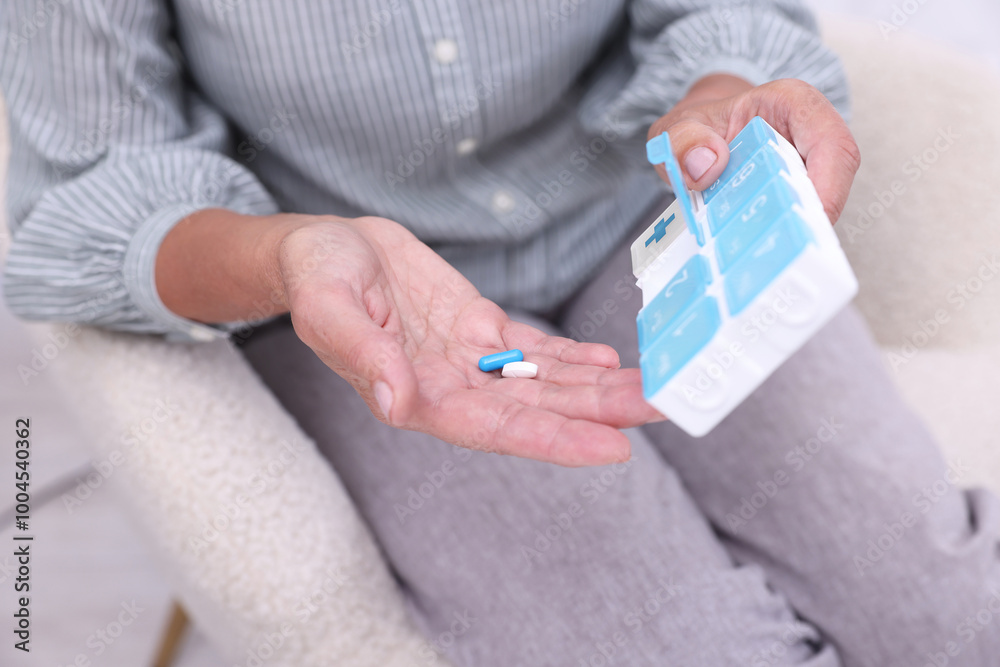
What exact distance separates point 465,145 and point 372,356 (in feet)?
1.33

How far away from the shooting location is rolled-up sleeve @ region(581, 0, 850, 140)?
752 millimetres

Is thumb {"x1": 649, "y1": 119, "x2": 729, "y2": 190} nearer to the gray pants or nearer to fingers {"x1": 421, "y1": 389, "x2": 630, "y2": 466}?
fingers {"x1": 421, "y1": 389, "x2": 630, "y2": 466}

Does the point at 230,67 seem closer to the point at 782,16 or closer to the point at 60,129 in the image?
the point at 60,129

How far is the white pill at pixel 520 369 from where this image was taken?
0.52 metres

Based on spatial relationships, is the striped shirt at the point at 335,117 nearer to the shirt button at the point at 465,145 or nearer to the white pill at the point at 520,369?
the shirt button at the point at 465,145

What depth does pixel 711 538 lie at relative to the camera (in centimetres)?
74

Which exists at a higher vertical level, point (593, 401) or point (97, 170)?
point (593, 401)

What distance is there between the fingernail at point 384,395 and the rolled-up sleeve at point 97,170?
1.10ft

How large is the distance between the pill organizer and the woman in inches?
1.6

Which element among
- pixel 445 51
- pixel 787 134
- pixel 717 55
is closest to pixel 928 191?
pixel 717 55

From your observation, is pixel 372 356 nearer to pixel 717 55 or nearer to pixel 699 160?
pixel 699 160

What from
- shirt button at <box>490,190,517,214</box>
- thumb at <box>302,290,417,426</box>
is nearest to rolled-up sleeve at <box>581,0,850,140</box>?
shirt button at <box>490,190,517,214</box>

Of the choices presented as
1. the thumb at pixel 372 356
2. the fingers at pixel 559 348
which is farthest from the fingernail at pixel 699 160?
the thumb at pixel 372 356

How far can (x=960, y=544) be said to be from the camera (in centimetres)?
71
